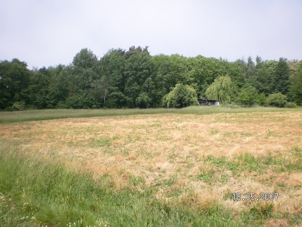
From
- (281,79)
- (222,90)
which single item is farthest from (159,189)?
(281,79)

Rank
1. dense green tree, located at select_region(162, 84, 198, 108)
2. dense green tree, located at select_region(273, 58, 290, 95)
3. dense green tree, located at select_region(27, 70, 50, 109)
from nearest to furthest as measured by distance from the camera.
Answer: dense green tree, located at select_region(27, 70, 50, 109) < dense green tree, located at select_region(162, 84, 198, 108) < dense green tree, located at select_region(273, 58, 290, 95)

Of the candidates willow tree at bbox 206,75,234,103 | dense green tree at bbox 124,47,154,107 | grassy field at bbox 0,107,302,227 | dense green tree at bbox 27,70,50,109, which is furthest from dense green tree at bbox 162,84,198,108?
grassy field at bbox 0,107,302,227

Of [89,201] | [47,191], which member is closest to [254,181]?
[89,201]

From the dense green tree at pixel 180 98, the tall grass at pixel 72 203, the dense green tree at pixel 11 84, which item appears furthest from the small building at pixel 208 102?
the tall grass at pixel 72 203

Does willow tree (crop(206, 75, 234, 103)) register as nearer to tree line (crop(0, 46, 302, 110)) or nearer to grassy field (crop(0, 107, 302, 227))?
tree line (crop(0, 46, 302, 110))

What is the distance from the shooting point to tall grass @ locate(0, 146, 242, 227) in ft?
11.3

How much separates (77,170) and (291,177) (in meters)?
6.25

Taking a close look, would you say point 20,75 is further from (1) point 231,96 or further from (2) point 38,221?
(1) point 231,96

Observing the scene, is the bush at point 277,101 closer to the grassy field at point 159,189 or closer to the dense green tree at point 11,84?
the grassy field at point 159,189

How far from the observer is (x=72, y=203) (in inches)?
167

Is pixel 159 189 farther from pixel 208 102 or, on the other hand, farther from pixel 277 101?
pixel 277 101

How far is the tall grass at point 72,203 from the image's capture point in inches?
135

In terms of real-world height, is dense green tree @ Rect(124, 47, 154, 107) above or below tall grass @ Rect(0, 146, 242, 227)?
above

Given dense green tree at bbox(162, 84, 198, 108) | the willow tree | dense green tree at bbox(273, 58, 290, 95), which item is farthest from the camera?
A: dense green tree at bbox(273, 58, 290, 95)
